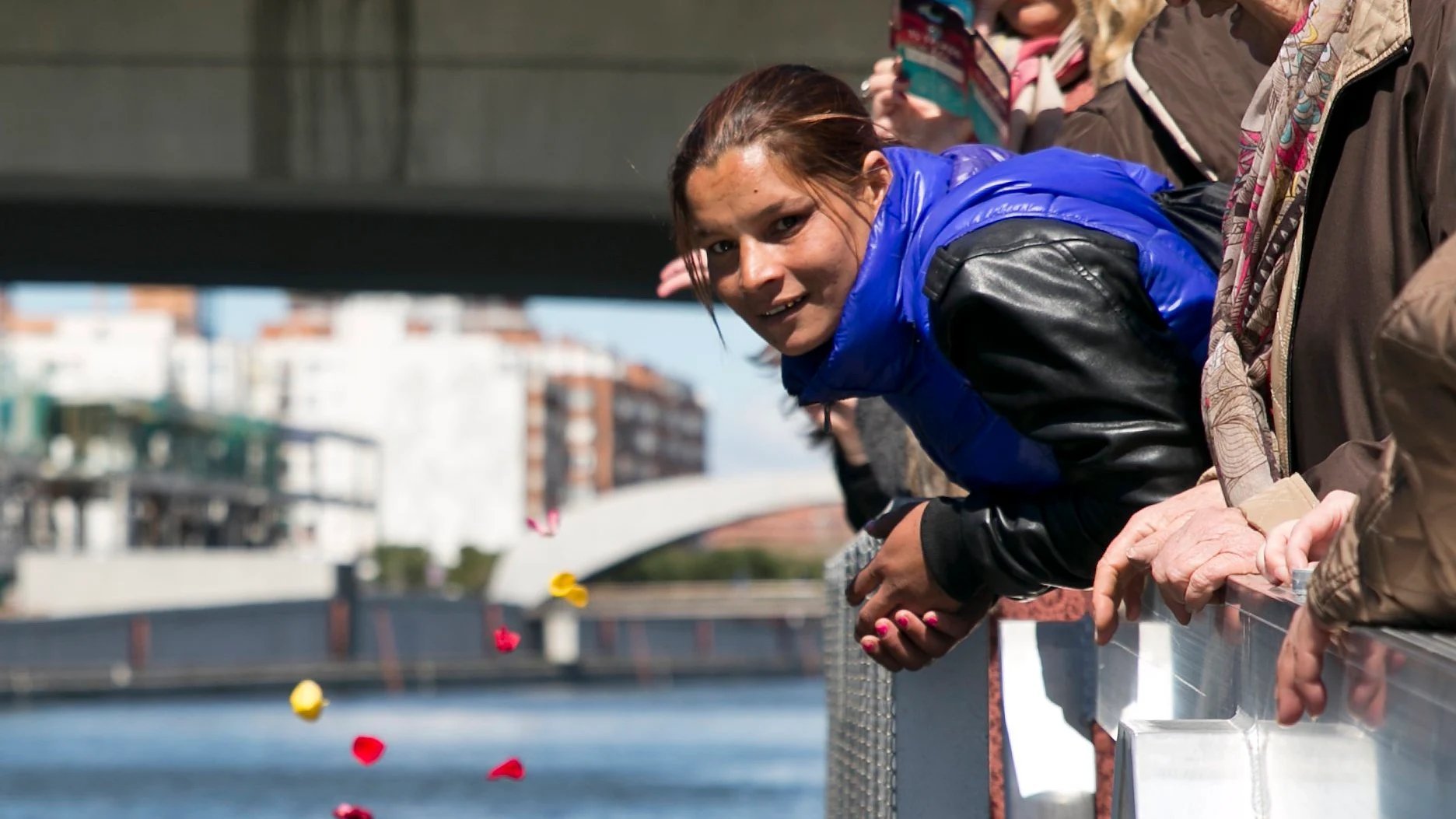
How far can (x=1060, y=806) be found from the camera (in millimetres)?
2049

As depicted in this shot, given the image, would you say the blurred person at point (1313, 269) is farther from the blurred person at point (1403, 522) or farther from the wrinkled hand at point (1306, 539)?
the blurred person at point (1403, 522)

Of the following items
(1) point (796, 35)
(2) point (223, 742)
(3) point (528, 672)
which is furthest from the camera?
(3) point (528, 672)

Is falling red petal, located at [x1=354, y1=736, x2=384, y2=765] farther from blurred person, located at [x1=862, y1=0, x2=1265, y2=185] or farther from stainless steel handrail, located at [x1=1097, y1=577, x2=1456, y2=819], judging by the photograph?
stainless steel handrail, located at [x1=1097, y1=577, x2=1456, y2=819]

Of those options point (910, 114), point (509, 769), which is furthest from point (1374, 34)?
point (509, 769)

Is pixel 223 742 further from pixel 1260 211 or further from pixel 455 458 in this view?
pixel 455 458

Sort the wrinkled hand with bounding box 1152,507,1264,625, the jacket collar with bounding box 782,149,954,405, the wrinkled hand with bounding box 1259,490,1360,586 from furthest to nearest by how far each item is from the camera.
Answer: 1. the jacket collar with bounding box 782,149,954,405
2. the wrinkled hand with bounding box 1152,507,1264,625
3. the wrinkled hand with bounding box 1259,490,1360,586

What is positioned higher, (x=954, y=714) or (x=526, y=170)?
(x=526, y=170)

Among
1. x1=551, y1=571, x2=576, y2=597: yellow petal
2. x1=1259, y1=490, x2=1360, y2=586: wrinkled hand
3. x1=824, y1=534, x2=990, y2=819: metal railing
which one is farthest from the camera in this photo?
x1=551, y1=571, x2=576, y2=597: yellow petal

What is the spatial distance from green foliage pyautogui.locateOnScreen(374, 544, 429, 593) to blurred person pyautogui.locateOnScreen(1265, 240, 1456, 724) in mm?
58081

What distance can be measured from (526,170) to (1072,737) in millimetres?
5707

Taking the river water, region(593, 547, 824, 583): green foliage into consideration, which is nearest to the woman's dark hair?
the river water

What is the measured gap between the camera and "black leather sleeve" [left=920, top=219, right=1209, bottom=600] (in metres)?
1.69

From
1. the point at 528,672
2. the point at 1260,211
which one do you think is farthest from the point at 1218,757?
the point at 528,672

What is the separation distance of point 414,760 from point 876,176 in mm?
17739
